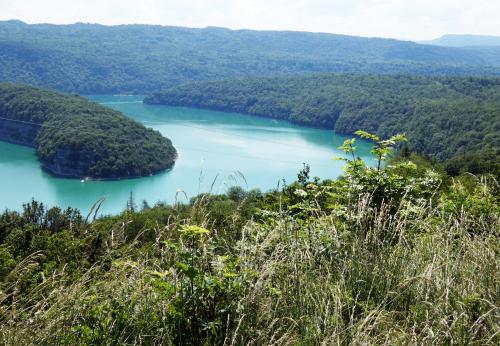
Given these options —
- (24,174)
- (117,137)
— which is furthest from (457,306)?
(117,137)

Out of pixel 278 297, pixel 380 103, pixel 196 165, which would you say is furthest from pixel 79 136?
pixel 278 297

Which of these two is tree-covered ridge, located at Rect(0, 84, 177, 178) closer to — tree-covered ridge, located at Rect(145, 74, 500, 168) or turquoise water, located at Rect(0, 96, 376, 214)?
turquoise water, located at Rect(0, 96, 376, 214)

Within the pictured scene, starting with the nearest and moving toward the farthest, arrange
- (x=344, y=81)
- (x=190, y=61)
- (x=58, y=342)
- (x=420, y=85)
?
1. (x=58, y=342)
2. (x=420, y=85)
3. (x=344, y=81)
4. (x=190, y=61)

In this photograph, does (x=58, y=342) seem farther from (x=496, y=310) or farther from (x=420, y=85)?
(x=420, y=85)

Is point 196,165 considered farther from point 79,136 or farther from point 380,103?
point 380,103

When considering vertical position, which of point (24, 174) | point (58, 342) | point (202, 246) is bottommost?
point (24, 174)

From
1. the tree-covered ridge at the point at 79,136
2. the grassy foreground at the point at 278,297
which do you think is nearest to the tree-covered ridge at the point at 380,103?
the tree-covered ridge at the point at 79,136
